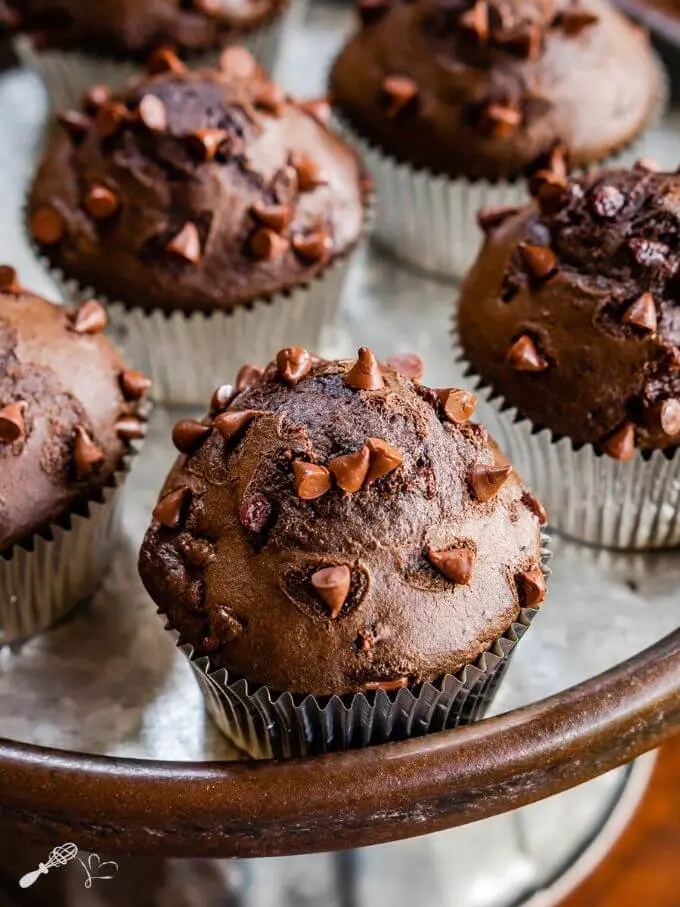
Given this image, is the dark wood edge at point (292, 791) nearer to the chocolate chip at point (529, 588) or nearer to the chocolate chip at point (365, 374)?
the chocolate chip at point (529, 588)

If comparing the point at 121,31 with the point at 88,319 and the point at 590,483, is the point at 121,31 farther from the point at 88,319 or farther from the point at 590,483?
the point at 590,483

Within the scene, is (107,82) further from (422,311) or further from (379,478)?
(379,478)

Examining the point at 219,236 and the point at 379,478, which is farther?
the point at 219,236

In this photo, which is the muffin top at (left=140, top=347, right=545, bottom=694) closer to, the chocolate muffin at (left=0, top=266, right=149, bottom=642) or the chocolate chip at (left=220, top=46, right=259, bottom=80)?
the chocolate muffin at (left=0, top=266, right=149, bottom=642)

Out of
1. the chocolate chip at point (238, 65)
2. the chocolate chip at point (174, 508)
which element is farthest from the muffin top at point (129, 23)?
the chocolate chip at point (174, 508)

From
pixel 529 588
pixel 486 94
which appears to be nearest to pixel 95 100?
pixel 486 94

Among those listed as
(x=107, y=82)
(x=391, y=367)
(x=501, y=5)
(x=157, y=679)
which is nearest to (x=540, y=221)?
(x=391, y=367)

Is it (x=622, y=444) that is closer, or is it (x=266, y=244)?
(x=622, y=444)
